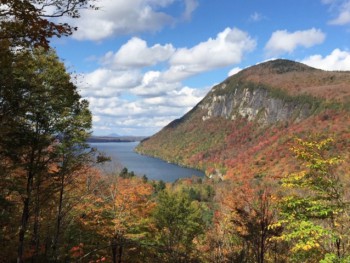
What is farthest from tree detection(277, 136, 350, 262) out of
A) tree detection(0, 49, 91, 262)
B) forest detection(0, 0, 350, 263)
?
tree detection(0, 49, 91, 262)

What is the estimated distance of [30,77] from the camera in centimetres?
1561

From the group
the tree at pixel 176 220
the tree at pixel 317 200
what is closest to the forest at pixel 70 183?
the tree at pixel 317 200

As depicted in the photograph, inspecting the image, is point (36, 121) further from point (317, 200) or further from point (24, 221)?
point (317, 200)

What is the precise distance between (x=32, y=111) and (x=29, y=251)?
364 inches

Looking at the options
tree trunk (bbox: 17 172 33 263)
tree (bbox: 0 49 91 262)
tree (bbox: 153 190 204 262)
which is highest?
tree (bbox: 0 49 91 262)

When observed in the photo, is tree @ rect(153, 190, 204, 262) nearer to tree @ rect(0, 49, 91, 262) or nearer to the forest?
the forest

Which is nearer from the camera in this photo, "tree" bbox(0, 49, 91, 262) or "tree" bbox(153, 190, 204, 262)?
"tree" bbox(0, 49, 91, 262)

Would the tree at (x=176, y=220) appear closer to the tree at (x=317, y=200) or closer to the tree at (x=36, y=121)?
the tree at (x=36, y=121)

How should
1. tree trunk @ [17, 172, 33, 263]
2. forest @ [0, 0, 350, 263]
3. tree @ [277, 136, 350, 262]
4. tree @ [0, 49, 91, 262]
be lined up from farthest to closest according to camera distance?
tree trunk @ [17, 172, 33, 263], tree @ [0, 49, 91, 262], tree @ [277, 136, 350, 262], forest @ [0, 0, 350, 263]

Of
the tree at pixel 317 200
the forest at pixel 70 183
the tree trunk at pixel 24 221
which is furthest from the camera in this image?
the tree trunk at pixel 24 221

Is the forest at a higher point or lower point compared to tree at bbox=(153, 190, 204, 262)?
higher

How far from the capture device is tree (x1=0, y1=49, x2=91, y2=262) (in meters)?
13.5

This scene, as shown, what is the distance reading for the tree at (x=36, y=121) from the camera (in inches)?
530

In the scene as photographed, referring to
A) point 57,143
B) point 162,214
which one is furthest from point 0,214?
point 162,214
